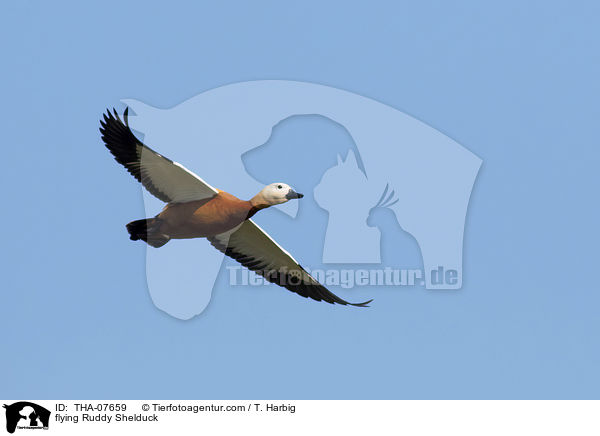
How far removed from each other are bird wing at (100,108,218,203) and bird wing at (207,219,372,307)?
127cm

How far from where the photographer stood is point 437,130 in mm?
14133

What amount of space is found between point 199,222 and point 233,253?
1628 mm

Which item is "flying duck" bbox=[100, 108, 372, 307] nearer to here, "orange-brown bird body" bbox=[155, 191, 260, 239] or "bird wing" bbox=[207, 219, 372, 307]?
"orange-brown bird body" bbox=[155, 191, 260, 239]

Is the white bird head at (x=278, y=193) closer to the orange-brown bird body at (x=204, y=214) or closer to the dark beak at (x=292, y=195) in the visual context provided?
the dark beak at (x=292, y=195)

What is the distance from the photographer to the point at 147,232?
13.1 meters

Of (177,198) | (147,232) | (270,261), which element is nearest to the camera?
(147,232)

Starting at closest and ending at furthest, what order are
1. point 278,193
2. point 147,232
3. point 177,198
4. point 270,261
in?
point 278,193
point 147,232
point 177,198
point 270,261

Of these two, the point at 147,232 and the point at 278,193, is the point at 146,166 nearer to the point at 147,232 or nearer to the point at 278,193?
the point at 147,232
